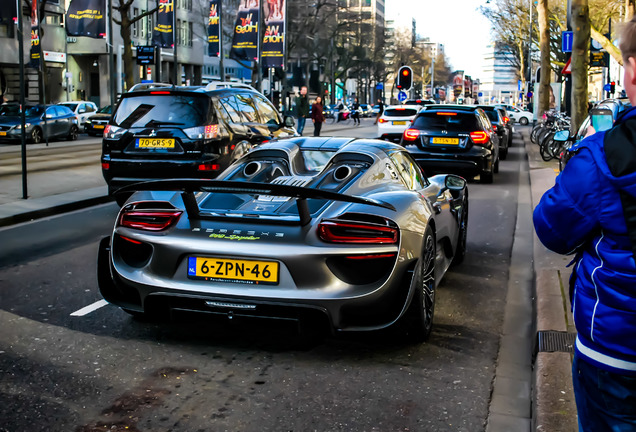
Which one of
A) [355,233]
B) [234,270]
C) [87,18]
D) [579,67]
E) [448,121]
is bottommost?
[234,270]

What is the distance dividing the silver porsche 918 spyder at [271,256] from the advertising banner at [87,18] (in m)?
28.6

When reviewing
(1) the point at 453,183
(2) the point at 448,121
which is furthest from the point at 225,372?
(2) the point at 448,121

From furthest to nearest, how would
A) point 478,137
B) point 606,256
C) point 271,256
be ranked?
point 478,137, point 271,256, point 606,256

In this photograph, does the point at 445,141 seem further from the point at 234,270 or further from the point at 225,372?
the point at 225,372

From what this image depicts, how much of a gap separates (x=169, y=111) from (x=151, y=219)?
645 cm

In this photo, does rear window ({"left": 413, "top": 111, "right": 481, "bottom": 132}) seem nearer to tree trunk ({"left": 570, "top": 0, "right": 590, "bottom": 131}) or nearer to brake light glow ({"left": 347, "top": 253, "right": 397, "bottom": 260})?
tree trunk ({"left": 570, "top": 0, "right": 590, "bottom": 131})

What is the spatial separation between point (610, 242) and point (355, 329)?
2.64 metres

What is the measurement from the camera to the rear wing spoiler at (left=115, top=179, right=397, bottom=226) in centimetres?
449

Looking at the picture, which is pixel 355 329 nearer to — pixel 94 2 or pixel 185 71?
pixel 94 2

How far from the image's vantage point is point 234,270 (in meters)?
4.68

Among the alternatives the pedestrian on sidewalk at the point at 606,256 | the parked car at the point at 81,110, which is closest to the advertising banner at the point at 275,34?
the parked car at the point at 81,110

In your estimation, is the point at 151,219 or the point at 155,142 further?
the point at 155,142

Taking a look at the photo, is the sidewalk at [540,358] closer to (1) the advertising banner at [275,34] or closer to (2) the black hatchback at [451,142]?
(2) the black hatchback at [451,142]

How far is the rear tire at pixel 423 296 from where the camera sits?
4.96m
